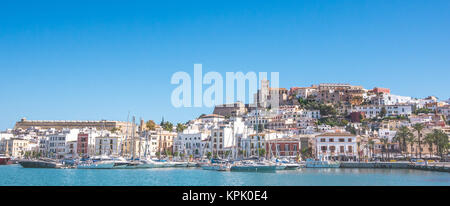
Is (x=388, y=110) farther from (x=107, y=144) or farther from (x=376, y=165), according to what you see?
(x=107, y=144)

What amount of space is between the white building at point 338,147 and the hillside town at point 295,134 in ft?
0.49

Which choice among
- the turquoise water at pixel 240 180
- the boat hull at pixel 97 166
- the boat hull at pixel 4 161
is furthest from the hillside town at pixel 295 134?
the turquoise water at pixel 240 180

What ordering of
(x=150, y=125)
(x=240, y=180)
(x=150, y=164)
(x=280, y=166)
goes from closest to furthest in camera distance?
(x=240, y=180) < (x=280, y=166) < (x=150, y=164) < (x=150, y=125)

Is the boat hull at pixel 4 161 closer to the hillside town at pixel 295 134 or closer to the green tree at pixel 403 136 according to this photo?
the hillside town at pixel 295 134

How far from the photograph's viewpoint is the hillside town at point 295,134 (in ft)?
220

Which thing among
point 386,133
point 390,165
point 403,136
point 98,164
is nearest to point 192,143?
point 98,164

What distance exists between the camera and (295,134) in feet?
274

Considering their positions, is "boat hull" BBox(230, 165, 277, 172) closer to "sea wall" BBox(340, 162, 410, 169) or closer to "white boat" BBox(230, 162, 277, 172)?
"white boat" BBox(230, 162, 277, 172)

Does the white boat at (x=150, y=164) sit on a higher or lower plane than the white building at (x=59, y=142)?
lower

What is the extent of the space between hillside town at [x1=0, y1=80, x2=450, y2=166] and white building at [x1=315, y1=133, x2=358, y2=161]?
0.15 metres

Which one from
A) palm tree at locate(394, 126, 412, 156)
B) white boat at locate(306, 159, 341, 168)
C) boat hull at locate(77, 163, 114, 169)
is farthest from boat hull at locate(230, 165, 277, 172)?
palm tree at locate(394, 126, 412, 156)

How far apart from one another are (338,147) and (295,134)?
60.5ft

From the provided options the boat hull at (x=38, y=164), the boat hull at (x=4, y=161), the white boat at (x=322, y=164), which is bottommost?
the boat hull at (x=4, y=161)
